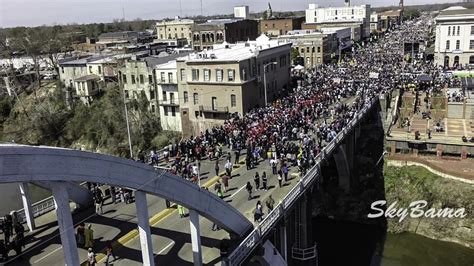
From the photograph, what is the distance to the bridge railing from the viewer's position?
2031 centimetres

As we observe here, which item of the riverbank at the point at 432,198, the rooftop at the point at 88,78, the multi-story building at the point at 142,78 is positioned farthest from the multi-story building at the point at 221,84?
the rooftop at the point at 88,78

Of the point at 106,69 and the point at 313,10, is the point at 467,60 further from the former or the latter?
the point at 313,10

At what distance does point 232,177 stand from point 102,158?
17.1 m

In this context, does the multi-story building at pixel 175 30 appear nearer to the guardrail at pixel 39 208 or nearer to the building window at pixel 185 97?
the building window at pixel 185 97

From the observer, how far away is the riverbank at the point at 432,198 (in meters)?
43.7

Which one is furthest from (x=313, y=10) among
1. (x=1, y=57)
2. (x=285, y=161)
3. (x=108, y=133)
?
(x=285, y=161)

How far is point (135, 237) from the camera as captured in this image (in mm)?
22312

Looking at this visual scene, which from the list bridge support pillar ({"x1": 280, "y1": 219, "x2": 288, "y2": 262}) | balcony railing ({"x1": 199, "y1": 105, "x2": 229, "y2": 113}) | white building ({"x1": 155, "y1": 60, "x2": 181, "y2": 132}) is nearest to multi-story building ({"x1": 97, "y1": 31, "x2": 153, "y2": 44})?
white building ({"x1": 155, "y1": 60, "x2": 181, "y2": 132})

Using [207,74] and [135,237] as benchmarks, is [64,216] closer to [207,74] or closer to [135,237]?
[135,237]

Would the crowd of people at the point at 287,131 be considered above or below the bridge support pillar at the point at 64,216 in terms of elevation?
below

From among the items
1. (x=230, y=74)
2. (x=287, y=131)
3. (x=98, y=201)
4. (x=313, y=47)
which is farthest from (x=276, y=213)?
(x=313, y=47)

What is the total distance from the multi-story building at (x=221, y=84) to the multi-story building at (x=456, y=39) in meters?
42.1

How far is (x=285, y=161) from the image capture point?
3397cm

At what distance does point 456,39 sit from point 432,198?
2001 inches
